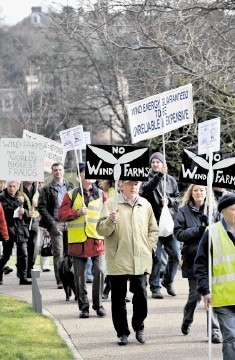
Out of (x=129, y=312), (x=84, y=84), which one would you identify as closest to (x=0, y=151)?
(x=129, y=312)

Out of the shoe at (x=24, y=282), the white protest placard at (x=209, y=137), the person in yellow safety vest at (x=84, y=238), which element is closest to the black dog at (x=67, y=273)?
the person in yellow safety vest at (x=84, y=238)

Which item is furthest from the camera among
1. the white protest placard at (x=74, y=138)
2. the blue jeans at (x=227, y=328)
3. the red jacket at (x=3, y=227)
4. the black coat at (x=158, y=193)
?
the red jacket at (x=3, y=227)

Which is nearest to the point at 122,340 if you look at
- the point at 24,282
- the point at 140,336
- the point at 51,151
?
the point at 140,336

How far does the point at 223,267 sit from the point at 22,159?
908cm

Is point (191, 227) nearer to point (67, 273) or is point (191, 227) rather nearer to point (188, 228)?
point (188, 228)

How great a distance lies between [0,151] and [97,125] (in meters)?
36.9

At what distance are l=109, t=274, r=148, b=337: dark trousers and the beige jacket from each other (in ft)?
0.37

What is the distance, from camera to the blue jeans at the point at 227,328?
26.0 feet

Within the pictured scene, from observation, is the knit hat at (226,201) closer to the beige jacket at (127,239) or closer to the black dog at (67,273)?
the beige jacket at (127,239)

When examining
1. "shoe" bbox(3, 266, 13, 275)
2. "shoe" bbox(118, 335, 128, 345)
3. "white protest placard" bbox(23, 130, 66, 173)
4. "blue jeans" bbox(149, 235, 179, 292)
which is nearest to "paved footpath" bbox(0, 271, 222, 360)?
"shoe" bbox(118, 335, 128, 345)

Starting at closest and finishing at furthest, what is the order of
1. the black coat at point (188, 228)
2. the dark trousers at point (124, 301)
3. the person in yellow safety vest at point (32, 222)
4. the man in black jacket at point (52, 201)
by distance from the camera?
the dark trousers at point (124, 301), the black coat at point (188, 228), the man in black jacket at point (52, 201), the person in yellow safety vest at point (32, 222)

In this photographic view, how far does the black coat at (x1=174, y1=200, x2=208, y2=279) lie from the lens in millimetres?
10789

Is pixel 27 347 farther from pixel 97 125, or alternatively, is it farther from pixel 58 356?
pixel 97 125

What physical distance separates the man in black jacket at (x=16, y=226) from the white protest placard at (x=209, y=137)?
7.34 m
